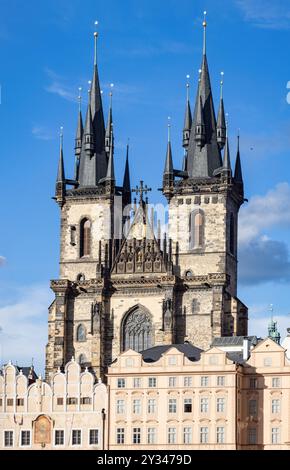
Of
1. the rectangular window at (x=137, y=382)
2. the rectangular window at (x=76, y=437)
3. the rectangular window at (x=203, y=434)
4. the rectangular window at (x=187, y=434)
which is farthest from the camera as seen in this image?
the rectangular window at (x=76, y=437)

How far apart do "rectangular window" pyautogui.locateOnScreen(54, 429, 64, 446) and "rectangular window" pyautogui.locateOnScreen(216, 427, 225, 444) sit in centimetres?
1324

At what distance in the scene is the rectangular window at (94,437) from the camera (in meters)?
132

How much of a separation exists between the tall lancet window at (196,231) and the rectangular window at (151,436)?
23.4m

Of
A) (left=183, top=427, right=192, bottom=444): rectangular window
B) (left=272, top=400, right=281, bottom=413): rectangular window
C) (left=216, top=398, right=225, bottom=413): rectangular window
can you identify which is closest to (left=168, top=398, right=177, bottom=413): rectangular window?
(left=183, top=427, right=192, bottom=444): rectangular window

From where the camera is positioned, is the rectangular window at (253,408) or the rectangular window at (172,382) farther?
the rectangular window at (172,382)

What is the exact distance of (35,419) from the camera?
13525cm

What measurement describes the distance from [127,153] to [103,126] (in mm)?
3327

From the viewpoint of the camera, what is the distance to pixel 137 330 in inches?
5842

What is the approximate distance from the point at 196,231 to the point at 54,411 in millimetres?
22860

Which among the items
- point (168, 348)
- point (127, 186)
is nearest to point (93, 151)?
point (127, 186)

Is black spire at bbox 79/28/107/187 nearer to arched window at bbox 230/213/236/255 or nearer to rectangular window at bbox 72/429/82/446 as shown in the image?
arched window at bbox 230/213/236/255

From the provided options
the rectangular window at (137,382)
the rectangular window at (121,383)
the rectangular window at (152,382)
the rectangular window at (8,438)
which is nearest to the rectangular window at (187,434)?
the rectangular window at (152,382)

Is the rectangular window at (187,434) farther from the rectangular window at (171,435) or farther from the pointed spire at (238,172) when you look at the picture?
the pointed spire at (238,172)
